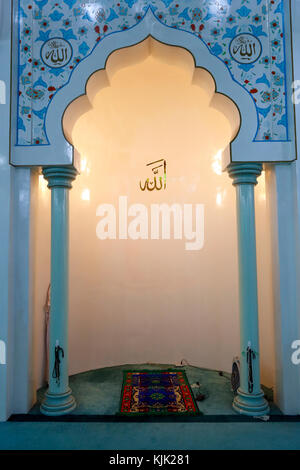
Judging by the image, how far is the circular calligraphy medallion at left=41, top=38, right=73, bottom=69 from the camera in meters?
3.63

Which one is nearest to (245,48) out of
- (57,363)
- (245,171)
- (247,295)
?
(245,171)

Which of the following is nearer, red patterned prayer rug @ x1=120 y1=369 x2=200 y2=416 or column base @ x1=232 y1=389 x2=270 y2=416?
column base @ x1=232 y1=389 x2=270 y2=416

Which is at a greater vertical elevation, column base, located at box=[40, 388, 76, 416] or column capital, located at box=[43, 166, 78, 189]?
column capital, located at box=[43, 166, 78, 189]

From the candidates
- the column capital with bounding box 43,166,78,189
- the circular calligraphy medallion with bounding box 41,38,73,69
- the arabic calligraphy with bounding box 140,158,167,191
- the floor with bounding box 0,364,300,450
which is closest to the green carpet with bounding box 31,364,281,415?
the floor with bounding box 0,364,300,450

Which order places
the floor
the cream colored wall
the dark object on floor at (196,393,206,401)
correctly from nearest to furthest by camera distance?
the floor, the dark object on floor at (196,393,206,401), the cream colored wall

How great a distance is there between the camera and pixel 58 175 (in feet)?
12.0

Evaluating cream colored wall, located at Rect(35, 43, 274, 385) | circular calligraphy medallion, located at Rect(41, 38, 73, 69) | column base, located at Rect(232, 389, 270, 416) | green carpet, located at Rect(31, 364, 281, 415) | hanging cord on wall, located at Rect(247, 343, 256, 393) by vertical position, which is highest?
circular calligraphy medallion, located at Rect(41, 38, 73, 69)

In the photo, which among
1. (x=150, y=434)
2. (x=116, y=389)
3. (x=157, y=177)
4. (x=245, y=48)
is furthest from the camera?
(x=157, y=177)

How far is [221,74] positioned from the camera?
362 cm

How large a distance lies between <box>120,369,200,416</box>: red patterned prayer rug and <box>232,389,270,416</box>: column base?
1.52 ft

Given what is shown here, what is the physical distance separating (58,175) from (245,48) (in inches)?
96.7

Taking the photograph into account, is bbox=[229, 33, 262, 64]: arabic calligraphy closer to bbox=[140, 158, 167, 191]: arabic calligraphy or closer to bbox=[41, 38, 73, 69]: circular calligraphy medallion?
bbox=[41, 38, 73, 69]: circular calligraphy medallion

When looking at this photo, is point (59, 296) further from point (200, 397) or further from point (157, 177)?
point (157, 177)
